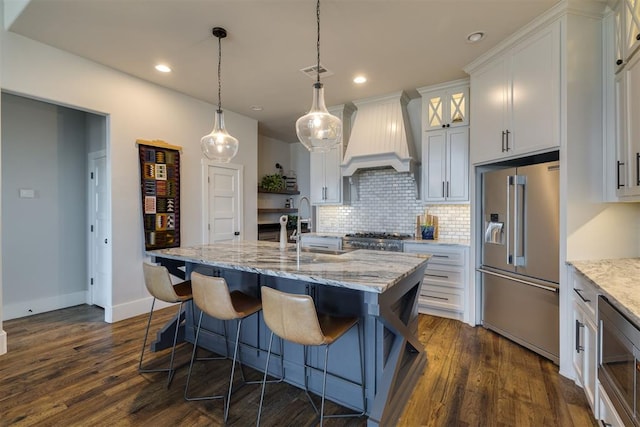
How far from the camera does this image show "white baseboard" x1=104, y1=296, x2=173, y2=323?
3426 mm

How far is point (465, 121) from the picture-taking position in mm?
3643

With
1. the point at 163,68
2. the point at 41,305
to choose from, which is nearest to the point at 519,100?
A: the point at 163,68

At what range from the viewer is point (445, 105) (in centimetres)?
379

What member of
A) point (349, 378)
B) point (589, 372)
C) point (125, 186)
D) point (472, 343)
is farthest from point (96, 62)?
point (589, 372)

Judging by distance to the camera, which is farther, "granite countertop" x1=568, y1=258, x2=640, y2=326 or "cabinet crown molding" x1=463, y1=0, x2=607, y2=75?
"cabinet crown molding" x1=463, y1=0, x2=607, y2=75

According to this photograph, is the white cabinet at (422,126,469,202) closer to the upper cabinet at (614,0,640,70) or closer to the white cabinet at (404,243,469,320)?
the white cabinet at (404,243,469,320)

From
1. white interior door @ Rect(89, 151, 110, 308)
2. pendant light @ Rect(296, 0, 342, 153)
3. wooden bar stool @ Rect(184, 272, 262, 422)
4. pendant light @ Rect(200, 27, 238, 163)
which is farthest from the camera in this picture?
white interior door @ Rect(89, 151, 110, 308)

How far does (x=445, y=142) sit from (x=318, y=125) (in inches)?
90.2

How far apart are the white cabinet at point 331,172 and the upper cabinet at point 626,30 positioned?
2.99 meters

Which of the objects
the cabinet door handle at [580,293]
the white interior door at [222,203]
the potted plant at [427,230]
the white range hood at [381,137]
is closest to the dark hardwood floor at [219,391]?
the cabinet door handle at [580,293]

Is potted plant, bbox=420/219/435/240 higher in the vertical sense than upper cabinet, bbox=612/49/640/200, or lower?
lower

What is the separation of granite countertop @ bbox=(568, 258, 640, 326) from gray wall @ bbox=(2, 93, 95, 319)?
517 centimetres

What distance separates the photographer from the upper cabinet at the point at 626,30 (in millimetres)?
1967

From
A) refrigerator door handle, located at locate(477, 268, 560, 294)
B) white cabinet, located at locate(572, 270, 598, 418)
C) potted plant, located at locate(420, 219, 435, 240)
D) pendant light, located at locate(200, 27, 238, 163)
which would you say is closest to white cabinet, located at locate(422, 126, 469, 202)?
potted plant, located at locate(420, 219, 435, 240)
